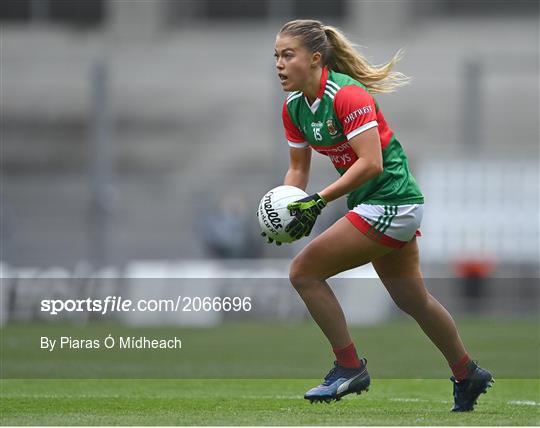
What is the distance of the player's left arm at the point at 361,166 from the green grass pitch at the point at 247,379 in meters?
1.18

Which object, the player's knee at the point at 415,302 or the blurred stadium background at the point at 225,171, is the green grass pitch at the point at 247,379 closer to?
the player's knee at the point at 415,302

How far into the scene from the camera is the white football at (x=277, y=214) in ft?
22.2

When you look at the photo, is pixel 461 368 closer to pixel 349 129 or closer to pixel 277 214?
pixel 277 214

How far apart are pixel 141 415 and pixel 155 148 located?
57.0ft

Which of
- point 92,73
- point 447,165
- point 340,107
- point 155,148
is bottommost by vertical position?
point 155,148

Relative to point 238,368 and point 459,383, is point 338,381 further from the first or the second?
point 238,368

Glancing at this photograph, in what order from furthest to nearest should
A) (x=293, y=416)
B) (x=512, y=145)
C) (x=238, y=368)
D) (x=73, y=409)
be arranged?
(x=512, y=145)
(x=238, y=368)
(x=73, y=409)
(x=293, y=416)

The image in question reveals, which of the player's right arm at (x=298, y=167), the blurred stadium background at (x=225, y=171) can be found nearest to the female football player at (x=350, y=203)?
the player's right arm at (x=298, y=167)

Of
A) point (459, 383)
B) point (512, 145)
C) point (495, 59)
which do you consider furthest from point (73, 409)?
point (512, 145)

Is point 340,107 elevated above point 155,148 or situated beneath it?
elevated above

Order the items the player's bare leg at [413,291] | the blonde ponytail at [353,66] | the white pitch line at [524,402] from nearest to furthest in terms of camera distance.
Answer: the player's bare leg at [413,291]
the blonde ponytail at [353,66]
the white pitch line at [524,402]

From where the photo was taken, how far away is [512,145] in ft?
68.0

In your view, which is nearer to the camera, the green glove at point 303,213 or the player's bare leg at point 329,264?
the green glove at point 303,213


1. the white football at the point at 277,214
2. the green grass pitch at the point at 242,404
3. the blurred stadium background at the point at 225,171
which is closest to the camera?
the green grass pitch at the point at 242,404
